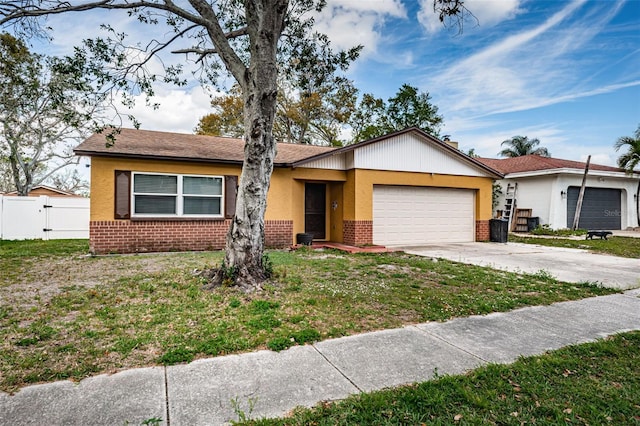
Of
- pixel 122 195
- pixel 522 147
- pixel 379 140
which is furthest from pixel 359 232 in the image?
pixel 522 147

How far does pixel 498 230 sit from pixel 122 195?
13.0 metres

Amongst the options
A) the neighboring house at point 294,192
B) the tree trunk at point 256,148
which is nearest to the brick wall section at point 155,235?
the neighboring house at point 294,192

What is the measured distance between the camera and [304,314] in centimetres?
449

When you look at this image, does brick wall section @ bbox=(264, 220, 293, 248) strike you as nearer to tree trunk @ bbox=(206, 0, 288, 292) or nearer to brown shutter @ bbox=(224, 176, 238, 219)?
brown shutter @ bbox=(224, 176, 238, 219)

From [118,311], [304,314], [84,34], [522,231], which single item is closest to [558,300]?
[304,314]

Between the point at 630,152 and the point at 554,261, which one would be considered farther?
the point at 630,152

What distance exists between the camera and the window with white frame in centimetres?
1030

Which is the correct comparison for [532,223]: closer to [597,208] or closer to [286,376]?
[597,208]

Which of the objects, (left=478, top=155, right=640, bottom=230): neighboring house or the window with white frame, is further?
(left=478, top=155, right=640, bottom=230): neighboring house

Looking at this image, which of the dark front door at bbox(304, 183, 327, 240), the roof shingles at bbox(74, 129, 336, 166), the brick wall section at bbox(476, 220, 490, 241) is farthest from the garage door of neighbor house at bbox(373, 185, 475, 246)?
the roof shingles at bbox(74, 129, 336, 166)

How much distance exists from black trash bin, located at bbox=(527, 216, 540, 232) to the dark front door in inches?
458

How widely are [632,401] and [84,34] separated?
34.0 ft

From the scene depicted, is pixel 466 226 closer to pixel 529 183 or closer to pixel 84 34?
pixel 529 183

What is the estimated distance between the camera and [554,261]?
9094 millimetres
